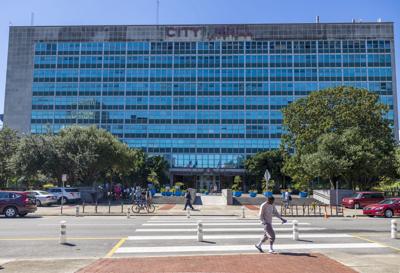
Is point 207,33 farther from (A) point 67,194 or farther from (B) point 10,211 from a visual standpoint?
(B) point 10,211

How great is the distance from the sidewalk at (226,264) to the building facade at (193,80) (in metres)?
68.2

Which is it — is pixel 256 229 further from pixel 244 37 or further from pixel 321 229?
pixel 244 37

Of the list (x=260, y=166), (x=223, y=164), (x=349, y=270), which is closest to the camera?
(x=349, y=270)

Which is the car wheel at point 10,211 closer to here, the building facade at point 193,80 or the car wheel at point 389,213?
the car wheel at point 389,213

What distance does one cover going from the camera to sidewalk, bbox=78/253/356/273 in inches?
355

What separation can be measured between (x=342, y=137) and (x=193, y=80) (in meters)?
47.3

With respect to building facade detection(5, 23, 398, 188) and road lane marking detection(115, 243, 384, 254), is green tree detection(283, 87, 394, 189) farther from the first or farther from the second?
building facade detection(5, 23, 398, 188)

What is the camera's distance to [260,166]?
2719 inches

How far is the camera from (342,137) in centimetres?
3762

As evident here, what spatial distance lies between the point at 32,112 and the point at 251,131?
43.6 meters

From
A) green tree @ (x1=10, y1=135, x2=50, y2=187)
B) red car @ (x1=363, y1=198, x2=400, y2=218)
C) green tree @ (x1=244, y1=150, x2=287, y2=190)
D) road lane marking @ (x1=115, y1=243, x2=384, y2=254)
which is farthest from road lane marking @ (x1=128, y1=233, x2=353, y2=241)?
green tree @ (x1=244, y1=150, x2=287, y2=190)

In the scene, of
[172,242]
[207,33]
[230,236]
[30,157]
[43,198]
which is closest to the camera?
[172,242]

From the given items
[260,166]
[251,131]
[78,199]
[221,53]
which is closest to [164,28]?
[221,53]

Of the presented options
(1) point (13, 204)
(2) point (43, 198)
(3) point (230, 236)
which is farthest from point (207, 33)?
(3) point (230, 236)
